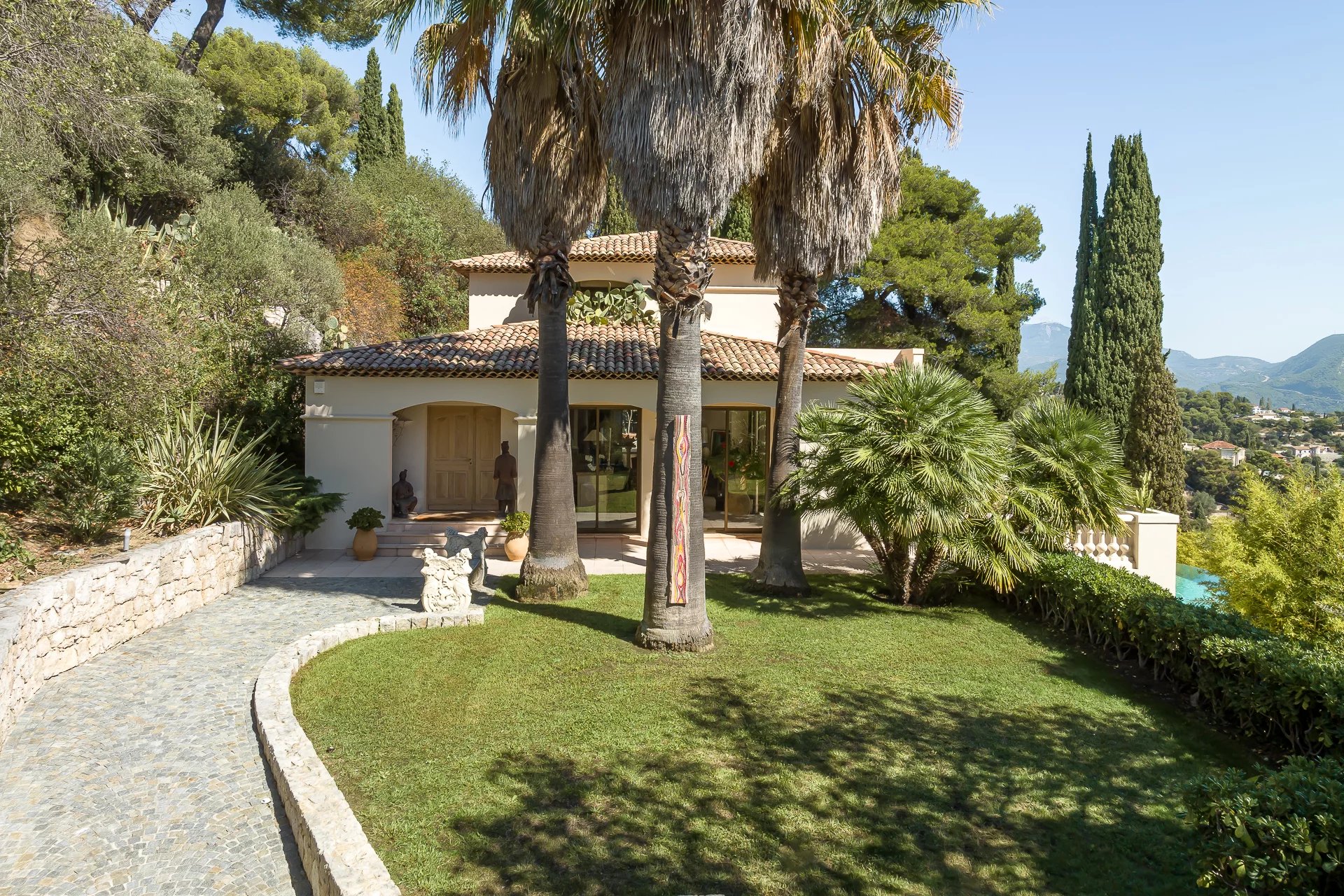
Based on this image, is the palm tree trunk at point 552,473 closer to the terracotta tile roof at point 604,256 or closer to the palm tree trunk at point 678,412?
the palm tree trunk at point 678,412

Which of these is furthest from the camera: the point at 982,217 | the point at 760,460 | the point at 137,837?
the point at 982,217

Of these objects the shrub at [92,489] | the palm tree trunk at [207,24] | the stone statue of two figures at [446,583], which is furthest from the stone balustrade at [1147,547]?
the palm tree trunk at [207,24]

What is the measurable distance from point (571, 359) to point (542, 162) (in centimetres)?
628

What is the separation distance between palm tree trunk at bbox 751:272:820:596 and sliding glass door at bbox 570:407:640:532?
5926 mm

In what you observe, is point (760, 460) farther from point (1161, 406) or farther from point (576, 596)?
point (1161, 406)

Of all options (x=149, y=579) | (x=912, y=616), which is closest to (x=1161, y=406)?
(x=912, y=616)

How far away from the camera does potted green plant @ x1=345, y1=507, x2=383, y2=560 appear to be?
14.7m

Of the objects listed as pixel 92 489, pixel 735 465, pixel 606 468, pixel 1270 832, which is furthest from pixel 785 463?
pixel 92 489

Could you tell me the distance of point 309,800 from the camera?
540 cm

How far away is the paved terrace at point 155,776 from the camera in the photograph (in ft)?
16.5

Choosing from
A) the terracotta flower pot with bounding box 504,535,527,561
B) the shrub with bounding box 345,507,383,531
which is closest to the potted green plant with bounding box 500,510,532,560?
the terracotta flower pot with bounding box 504,535,527,561

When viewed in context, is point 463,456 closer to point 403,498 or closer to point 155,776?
point 403,498

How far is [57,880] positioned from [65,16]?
9189 millimetres

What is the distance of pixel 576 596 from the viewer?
11.6 meters
